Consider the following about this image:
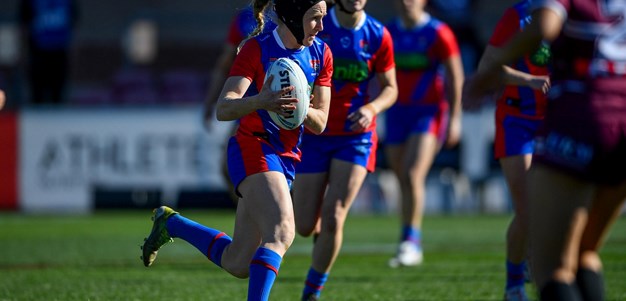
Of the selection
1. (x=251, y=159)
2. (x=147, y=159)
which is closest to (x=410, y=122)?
(x=251, y=159)

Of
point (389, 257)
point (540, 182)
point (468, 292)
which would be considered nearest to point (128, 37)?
point (389, 257)

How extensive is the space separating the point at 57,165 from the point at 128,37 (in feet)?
18.0

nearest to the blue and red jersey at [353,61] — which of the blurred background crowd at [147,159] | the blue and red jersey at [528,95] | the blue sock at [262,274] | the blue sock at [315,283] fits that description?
the blue and red jersey at [528,95]

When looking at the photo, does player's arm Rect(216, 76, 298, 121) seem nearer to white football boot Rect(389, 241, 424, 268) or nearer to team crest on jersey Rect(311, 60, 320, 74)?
team crest on jersey Rect(311, 60, 320, 74)

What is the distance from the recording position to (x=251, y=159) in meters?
5.64

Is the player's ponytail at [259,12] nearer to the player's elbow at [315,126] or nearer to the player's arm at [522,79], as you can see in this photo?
the player's elbow at [315,126]

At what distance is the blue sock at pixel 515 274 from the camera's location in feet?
22.2

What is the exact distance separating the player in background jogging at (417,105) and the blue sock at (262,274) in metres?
4.76

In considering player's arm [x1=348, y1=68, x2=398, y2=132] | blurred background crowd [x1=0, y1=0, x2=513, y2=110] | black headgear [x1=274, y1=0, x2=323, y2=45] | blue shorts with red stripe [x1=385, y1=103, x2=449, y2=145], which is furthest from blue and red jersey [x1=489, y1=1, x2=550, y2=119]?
blurred background crowd [x1=0, y1=0, x2=513, y2=110]

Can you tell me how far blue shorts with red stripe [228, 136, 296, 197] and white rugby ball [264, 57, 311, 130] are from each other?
0.54 feet

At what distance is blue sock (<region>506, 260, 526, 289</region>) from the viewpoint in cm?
677

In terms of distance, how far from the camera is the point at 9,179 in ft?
59.5

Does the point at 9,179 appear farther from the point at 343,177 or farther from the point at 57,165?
the point at 343,177

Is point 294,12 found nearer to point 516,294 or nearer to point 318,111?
point 318,111
